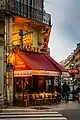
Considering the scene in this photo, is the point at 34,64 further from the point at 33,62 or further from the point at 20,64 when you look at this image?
the point at 20,64

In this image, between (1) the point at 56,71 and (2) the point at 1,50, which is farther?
(1) the point at 56,71

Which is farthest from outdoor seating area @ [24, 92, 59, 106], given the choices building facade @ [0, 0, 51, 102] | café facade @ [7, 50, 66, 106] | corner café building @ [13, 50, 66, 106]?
building facade @ [0, 0, 51, 102]

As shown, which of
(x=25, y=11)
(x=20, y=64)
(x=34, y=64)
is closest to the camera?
(x=20, y=64)

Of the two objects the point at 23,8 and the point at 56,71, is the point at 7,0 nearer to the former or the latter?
the point at 23,8

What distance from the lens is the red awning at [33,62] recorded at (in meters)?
28.2

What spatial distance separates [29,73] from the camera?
2773 centimetres

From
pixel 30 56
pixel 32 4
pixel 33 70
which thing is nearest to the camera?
pixel 33 70

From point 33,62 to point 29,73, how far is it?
1.63 meters

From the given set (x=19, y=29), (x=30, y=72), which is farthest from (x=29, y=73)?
(x=19, y=29)

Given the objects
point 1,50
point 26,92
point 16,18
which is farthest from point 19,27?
point 26,92

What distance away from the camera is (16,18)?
2956 centimetres

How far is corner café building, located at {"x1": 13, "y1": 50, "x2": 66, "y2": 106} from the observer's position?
92.5 feet

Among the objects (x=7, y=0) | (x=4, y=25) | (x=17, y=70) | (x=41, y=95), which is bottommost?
(x=41, y=95)

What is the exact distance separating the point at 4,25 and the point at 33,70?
4067 millimetres
